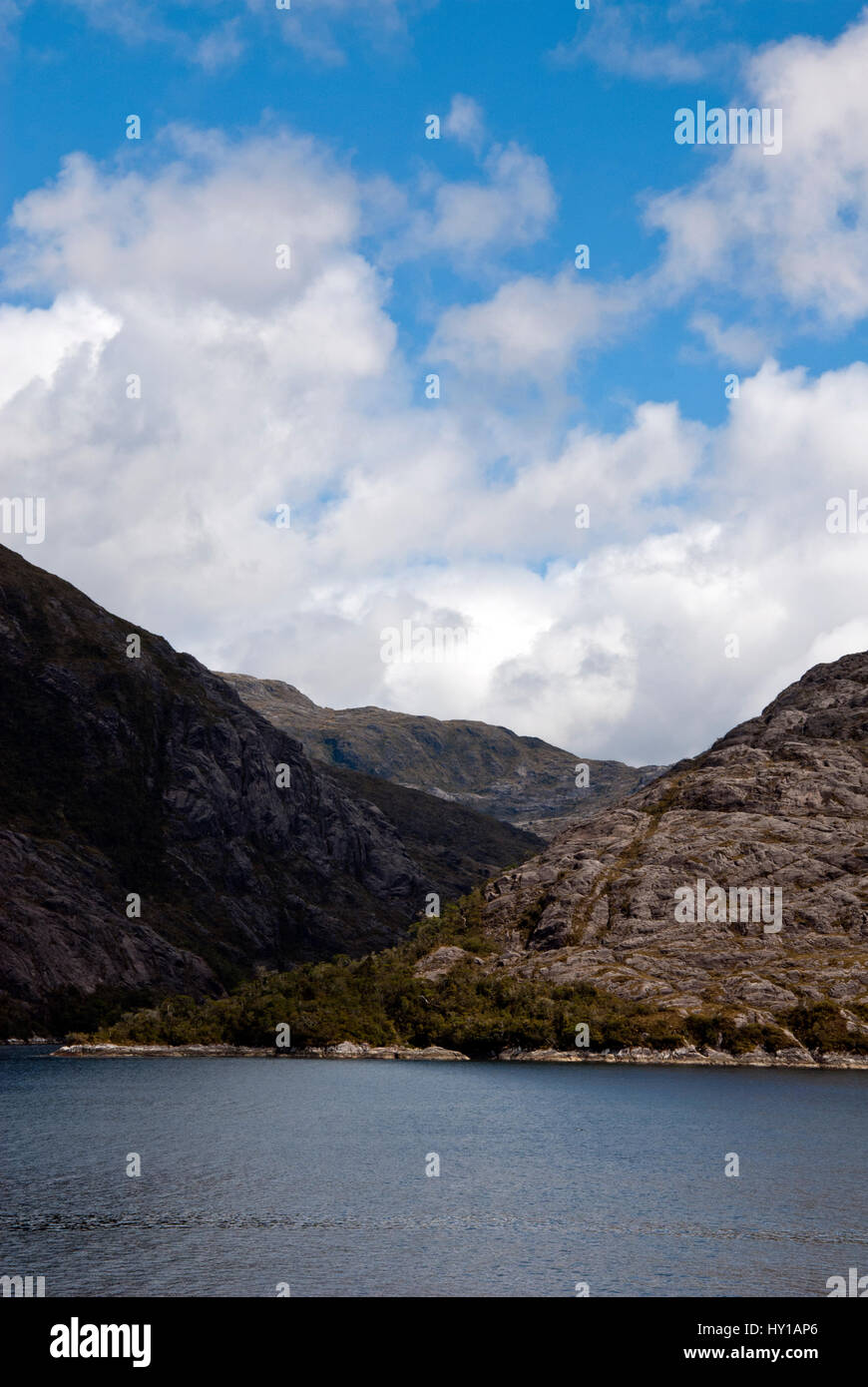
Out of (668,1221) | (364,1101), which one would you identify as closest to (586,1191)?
(668,1221)

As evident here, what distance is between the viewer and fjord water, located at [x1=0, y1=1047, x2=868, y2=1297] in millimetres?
70938

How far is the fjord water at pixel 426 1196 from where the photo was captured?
7094 centimetres

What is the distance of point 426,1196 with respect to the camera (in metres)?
96.8

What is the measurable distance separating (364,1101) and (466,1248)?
308ft

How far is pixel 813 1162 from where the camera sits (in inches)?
4717

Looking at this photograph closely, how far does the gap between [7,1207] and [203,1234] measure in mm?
18169
